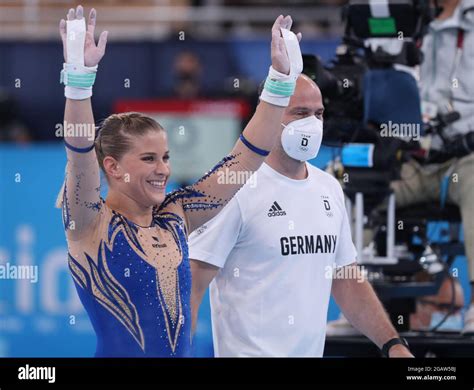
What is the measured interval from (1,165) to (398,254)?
11.5ft

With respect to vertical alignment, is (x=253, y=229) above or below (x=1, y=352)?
above

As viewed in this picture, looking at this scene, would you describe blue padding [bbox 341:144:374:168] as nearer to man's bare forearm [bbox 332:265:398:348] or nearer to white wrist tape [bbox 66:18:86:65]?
man's bare forearm [bbox 332:265:398:348]

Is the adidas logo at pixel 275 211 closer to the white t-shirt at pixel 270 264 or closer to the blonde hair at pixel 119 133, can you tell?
the white t-shirt at pixel 270 264

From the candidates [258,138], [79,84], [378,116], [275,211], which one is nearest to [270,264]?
[275,211]

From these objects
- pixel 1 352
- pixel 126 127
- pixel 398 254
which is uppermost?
pixel 126 127

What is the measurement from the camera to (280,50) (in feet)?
11.4

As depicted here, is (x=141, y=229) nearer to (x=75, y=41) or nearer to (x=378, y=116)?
(x=75, y=41)

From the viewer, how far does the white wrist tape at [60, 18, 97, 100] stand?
122 inches

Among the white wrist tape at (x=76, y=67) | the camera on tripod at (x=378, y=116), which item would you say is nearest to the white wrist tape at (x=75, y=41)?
the white wrist tape at (x=76, y=67)

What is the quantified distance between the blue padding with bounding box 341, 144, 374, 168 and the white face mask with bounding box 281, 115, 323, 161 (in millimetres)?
1023

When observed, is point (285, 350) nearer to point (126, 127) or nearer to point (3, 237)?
point (126, 127)

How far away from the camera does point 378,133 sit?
501 cm

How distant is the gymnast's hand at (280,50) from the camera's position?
136 inches

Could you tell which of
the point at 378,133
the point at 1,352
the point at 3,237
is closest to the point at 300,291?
the point at 378,133
